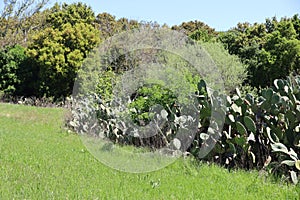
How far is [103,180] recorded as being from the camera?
3596mm

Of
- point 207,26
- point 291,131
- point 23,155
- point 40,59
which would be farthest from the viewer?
point 207,26

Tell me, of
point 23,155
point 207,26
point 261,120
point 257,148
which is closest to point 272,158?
point 257,148

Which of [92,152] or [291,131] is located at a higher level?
[291,131]

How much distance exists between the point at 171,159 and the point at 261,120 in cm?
127

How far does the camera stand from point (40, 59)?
13.8 m

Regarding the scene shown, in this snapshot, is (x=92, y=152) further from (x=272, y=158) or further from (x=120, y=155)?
(x=272, y=158)

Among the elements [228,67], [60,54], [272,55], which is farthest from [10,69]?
[272,55]

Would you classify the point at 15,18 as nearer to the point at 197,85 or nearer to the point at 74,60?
the point at 74,60

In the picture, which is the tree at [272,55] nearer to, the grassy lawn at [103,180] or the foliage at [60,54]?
the foliage at [60,54]

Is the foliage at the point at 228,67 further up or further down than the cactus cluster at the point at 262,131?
further up

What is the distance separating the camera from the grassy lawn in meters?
3.13

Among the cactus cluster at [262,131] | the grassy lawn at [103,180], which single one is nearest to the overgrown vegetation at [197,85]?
the cactus cluster at [262,131]

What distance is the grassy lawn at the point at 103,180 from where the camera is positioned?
3133 millimetres

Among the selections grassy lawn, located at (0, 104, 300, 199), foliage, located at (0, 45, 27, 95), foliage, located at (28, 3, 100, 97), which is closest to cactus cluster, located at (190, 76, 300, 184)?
grassy lawn, located at (0, 104, 300, 199)
